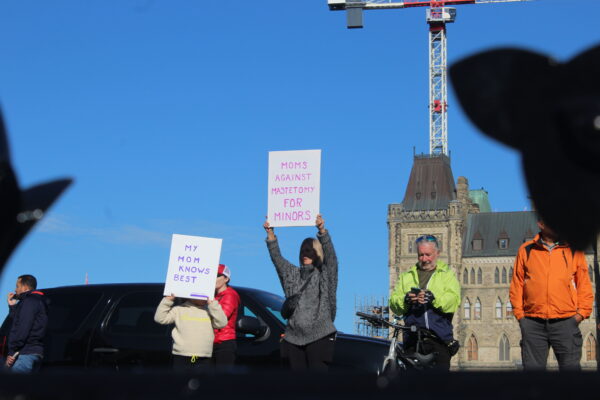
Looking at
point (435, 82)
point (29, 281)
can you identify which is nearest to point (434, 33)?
point (435, 82)

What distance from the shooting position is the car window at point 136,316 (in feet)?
27.1

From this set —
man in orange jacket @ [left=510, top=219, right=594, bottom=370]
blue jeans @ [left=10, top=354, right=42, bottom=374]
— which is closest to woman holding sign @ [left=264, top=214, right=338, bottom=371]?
man in orange jacket @ [left=510, top=219, right=594, bottom=370]

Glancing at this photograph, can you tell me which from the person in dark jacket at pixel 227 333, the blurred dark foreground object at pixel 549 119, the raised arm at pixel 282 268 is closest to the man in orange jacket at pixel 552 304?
the raised arm at pixel 282 268

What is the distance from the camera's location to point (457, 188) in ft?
307

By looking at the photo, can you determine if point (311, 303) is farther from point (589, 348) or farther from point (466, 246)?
point (466, 246)

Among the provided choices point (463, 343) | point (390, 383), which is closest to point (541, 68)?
point (390, 383)

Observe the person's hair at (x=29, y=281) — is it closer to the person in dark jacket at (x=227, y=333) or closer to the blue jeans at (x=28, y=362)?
the blue jeans at (x=28, y=362)

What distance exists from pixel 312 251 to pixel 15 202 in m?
5.33

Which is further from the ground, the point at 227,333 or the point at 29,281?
the point at 29,281

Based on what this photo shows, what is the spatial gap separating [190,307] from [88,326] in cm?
96

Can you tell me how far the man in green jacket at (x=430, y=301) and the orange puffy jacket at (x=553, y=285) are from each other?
53 cm

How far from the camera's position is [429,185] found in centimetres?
9212

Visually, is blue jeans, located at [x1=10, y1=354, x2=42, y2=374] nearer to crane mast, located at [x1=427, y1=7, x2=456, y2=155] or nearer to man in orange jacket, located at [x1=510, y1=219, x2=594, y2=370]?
man in orange jacket, located at [x1=510, y1=219, x2=594, y2=370]

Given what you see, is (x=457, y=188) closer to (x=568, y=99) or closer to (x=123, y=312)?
(x=123, y=312)
